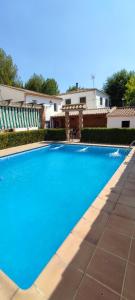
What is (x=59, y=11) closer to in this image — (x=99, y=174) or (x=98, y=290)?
(x=99, y=174)

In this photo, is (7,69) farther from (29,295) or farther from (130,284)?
(130,284)

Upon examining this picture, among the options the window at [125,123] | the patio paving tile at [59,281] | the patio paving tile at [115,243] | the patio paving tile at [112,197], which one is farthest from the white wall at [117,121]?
the patio paving tile at [59,281]

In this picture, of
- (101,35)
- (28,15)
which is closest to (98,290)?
(28,15)

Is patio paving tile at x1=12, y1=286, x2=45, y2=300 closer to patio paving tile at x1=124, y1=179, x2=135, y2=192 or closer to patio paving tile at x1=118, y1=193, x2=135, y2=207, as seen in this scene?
patio paving tile at x1=118, y1=193, x2=135, y2=207

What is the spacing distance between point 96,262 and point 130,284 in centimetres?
52

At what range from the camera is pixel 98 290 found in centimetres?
203

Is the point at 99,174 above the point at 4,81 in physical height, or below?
below

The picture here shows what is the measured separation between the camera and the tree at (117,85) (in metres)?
30.6

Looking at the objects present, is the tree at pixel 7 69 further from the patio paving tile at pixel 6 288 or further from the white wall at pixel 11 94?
the patio paving tile at pixel 6 288

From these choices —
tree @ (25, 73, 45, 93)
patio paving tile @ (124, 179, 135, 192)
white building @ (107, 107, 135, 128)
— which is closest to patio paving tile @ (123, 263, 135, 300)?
patio paving tile @ (124, 179, 135, 192)

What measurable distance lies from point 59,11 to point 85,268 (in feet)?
39.7

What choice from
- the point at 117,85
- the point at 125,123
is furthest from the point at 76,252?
the point at 117,85

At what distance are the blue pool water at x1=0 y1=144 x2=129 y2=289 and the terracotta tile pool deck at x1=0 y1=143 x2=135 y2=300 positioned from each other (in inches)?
32.7

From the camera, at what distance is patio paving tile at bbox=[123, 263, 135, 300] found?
196 cm
